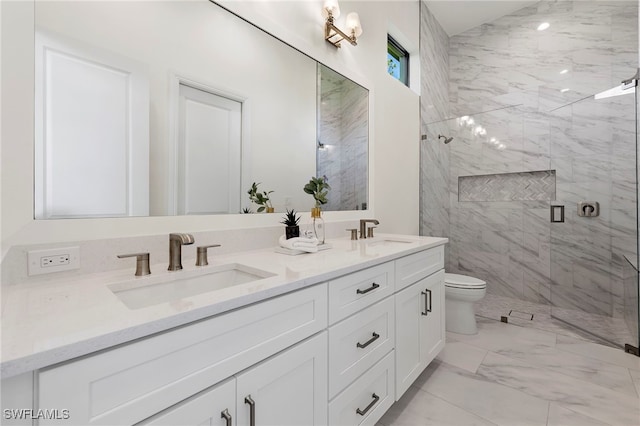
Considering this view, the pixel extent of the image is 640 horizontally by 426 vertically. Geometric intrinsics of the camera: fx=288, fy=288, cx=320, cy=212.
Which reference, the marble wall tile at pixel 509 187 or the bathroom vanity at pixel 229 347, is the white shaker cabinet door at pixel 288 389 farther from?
the marble wall tile at pixel 509 187

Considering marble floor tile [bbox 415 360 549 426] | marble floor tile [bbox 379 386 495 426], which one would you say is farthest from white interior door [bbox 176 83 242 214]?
marble floor tile [bbox 415 360 549 426]

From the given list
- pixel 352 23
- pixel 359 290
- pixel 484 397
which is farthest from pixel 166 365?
pixel 352 23

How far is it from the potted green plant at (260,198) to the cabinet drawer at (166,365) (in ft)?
2.41

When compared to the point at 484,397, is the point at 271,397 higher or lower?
higher

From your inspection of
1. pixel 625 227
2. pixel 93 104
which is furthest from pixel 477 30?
pixel 93 104

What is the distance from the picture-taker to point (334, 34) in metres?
1.88

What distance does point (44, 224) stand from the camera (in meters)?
A: 0.88

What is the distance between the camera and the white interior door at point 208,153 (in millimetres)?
1214

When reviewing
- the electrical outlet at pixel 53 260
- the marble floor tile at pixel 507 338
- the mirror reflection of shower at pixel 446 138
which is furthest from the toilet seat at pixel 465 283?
the electrical outlet at pixel 53 260

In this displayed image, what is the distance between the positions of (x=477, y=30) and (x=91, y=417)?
4.45m

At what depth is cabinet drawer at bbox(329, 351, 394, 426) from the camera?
1.05 metres

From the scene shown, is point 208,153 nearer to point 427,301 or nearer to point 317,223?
point 317,223

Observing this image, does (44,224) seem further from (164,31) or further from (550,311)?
(550,311)

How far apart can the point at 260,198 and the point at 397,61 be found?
2.17m
